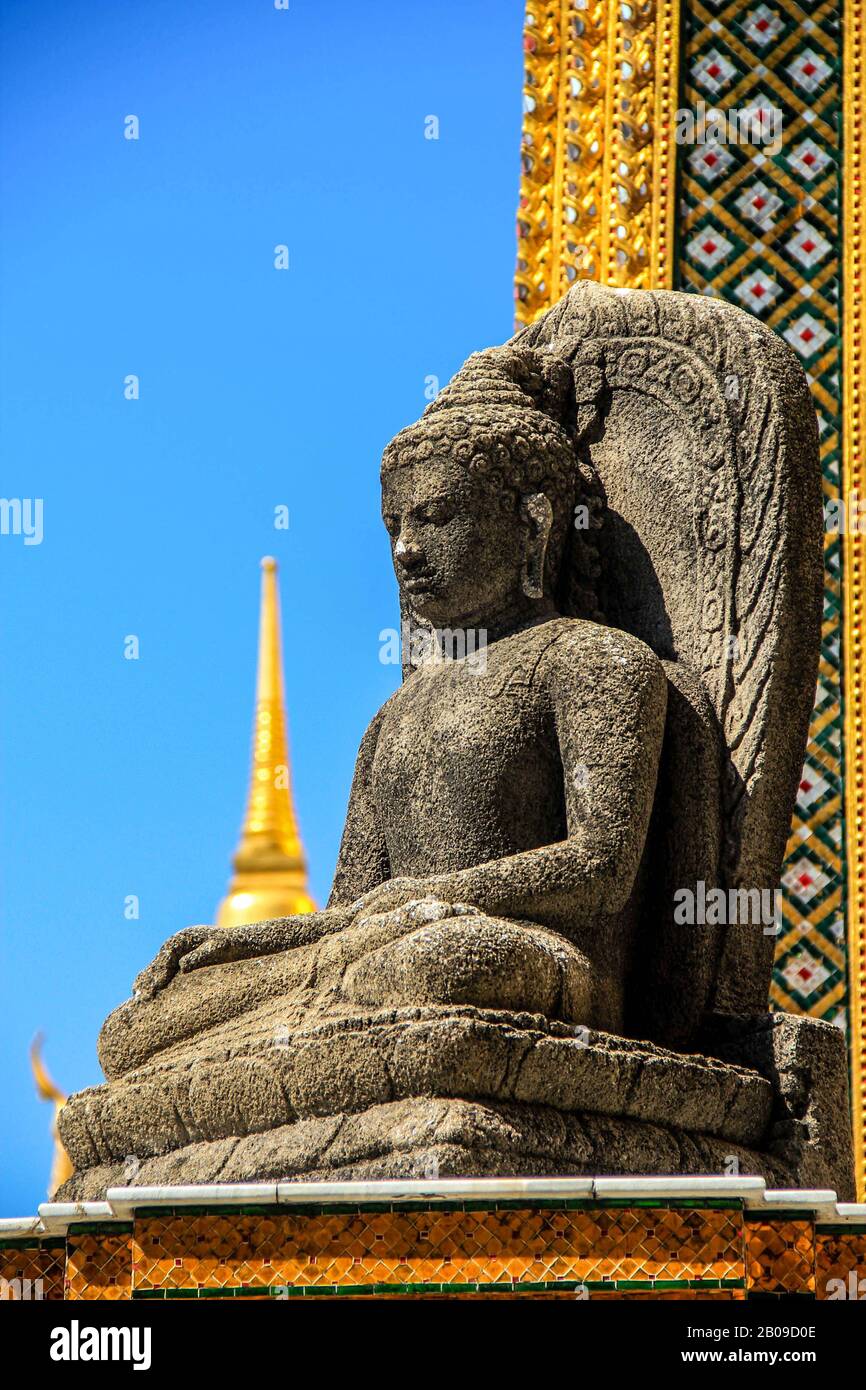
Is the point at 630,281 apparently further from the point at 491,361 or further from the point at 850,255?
the point at 491,361

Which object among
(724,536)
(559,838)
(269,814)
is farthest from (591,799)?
(269,814)

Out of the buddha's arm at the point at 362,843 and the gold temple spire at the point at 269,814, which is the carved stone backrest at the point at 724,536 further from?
the gold temple spire at the point at 269,814

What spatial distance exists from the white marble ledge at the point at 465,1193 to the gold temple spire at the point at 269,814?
1344 centimetres

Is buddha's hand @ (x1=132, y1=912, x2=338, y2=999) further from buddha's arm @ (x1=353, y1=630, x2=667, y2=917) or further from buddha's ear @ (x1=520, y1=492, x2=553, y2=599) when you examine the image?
buddha's ear @ (x1=520, y1=492, x2=553, y2=599)

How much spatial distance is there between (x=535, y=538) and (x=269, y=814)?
42.3 feet

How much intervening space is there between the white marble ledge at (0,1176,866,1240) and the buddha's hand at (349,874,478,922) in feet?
2.61

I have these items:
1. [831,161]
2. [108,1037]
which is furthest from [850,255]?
[108,1037]

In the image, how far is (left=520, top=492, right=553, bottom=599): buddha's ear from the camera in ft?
21.2

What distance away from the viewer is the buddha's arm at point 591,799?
572 centimetres

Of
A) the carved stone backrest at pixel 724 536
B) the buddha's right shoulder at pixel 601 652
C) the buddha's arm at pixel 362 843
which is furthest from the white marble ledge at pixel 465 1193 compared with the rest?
the buddha's arm at pixel 362 843

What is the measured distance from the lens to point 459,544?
251 inches

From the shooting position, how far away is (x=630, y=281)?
8.94 m
